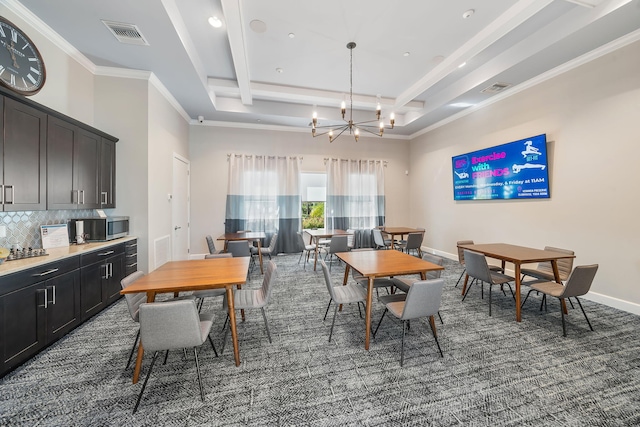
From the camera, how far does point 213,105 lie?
5.16 m

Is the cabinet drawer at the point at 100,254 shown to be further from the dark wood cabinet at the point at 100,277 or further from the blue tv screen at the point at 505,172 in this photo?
the blue tv screen at the point at 505,172

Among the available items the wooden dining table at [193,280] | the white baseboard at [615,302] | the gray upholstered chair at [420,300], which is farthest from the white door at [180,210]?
the white baseboard at [615,302]

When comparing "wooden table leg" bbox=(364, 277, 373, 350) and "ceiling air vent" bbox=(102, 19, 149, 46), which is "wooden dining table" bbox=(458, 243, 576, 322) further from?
"ceiling air vent" bbox=(102, 19, 149, 46)

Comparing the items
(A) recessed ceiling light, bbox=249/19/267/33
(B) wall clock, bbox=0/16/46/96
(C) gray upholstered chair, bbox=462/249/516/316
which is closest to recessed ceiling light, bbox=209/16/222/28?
(A) recessed ceiling light, bbox=249/19/267/33

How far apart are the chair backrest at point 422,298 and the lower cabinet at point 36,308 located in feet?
10.2

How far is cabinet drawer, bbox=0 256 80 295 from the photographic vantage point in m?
1.93

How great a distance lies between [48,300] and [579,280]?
5.20 meters

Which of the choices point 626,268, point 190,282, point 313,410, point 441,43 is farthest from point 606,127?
point 190,282

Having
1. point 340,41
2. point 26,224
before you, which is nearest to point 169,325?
point 26,224

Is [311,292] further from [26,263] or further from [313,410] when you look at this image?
[26,263]

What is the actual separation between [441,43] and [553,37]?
130cm

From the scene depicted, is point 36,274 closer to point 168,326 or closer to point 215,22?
point 168,326

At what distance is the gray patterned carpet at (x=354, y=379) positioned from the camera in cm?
164

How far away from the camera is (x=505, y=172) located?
4.57m
